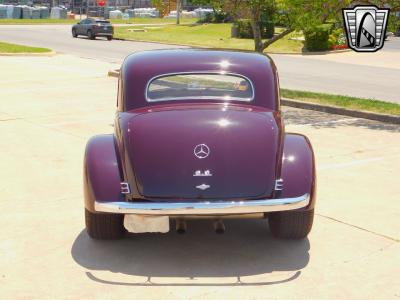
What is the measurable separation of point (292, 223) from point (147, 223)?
1310 millimetres

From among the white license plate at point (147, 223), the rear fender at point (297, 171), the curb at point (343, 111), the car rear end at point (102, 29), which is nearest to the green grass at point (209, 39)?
the car rear end at point (102, 29)

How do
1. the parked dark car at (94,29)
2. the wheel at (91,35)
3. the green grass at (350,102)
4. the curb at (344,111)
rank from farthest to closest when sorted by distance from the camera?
the wheel at (91,35) → the parked dark car at (94,29) → the green grass at (350,102) → the curb at (344,111)

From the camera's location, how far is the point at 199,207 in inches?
196

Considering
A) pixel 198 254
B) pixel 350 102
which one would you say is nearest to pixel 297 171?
pixel 198 254

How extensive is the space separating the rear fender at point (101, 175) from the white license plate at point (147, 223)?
22 cm

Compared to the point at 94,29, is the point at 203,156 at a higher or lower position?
higher

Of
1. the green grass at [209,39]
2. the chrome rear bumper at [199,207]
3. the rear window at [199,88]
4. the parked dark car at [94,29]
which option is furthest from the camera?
the parked dark car at [94,29]

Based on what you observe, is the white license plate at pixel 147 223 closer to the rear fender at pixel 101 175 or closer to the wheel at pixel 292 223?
the rear fender at pixel 101 175

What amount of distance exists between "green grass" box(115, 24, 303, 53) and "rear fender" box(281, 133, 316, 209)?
25950mm

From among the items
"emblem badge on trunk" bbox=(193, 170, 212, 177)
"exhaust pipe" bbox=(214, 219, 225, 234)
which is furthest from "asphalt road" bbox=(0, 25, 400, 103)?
"emblem badge on trunk" bbox=(193, 170, 212, 177)

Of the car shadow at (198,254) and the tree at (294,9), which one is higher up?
the tree at (294,9)

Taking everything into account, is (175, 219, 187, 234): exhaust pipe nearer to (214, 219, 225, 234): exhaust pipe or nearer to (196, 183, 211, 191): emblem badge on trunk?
(214, 219, 225, 234): exhaust pipe

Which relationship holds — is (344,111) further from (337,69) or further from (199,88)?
(337,69)

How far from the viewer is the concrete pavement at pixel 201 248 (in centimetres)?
478
